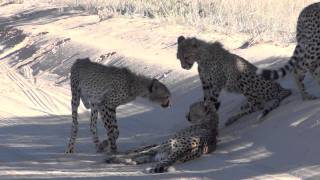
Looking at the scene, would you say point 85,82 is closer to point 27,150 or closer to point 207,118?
point 27,150

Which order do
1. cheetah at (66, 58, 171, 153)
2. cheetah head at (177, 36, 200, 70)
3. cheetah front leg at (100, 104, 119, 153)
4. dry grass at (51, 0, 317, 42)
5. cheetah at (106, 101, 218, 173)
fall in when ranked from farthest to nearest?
dry grass at (51, 0, 317, 42), cheetah head at (177, 36, 200, 70), cheetah at (66, 58, 171, 153), cheetah front leg at (100, 104, 119, 153), cheetah at (106, 101, 218, 173)

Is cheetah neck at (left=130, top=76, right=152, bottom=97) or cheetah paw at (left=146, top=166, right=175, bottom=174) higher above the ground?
cheetah neck at (left=130, top=76, right=152, bottom=97)

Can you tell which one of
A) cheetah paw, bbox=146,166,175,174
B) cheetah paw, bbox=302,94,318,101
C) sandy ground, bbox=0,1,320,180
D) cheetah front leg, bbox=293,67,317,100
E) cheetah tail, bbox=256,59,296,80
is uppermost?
cheetah tail, bbox=256,59,296,80

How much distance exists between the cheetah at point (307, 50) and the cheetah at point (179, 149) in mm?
1270

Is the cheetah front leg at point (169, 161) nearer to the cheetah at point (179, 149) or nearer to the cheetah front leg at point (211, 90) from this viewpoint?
the cheetah at point (179, 149)

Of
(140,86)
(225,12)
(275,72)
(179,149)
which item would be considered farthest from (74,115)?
(225,12)

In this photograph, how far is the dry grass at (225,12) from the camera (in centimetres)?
1571

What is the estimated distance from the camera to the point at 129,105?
1180 cm

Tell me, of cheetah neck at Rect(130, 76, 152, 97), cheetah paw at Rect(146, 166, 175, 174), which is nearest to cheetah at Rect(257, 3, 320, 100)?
cheetah neck at Rect(130, 76, 152, 97)

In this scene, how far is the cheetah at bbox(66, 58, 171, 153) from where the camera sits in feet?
28.3

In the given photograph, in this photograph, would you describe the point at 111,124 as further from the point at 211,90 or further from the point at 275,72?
the point at 275,72

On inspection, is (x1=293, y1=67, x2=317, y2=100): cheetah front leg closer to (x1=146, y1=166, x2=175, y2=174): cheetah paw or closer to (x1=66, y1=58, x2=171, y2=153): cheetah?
(x1=66, y1=58, x2=171, y2=153): cheetah

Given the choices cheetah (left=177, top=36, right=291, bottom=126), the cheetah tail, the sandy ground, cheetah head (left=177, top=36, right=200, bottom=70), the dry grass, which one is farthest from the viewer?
the dry grass

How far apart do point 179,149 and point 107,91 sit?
188 centimetres
